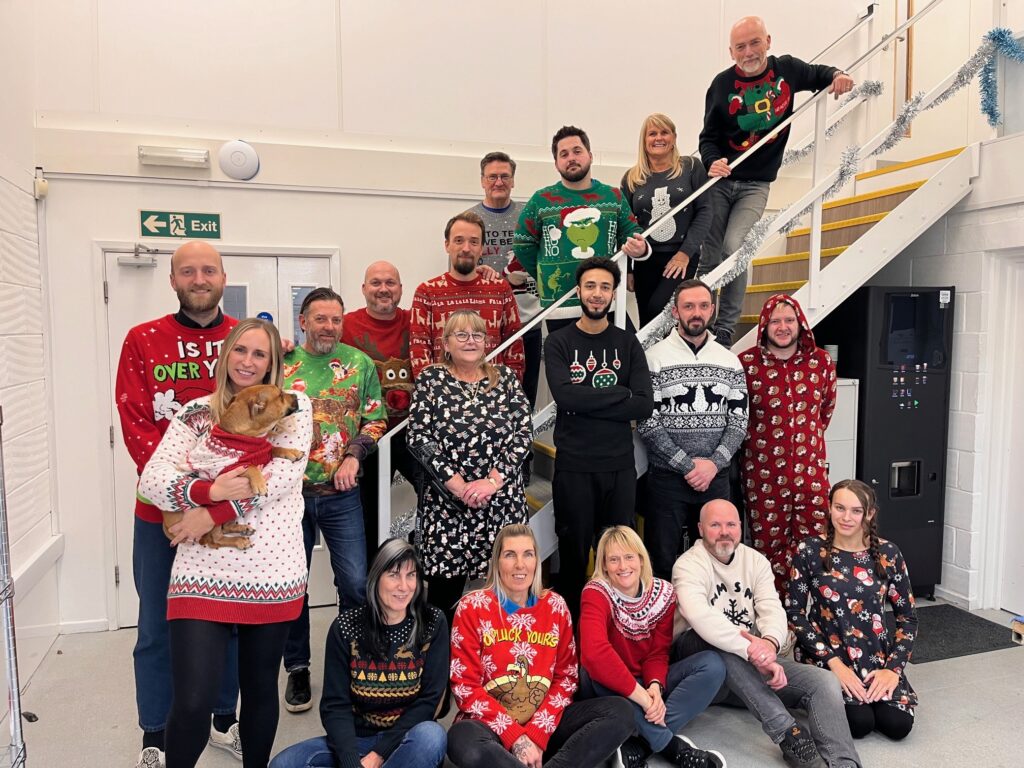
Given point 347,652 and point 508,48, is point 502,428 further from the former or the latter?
point 508,48

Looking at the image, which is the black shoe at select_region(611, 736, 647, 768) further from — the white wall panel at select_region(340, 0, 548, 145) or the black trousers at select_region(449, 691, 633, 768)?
the white wall panel at select_region(340, 0, 548, 145)

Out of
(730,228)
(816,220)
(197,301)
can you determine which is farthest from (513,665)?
(816,220)

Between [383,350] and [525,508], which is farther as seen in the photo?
[383,350]

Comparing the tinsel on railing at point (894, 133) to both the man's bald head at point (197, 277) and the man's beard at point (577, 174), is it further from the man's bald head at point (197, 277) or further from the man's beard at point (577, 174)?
the man's bald head at point (197, 277)

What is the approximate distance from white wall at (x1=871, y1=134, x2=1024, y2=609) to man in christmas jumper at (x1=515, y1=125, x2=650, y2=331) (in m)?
2.04

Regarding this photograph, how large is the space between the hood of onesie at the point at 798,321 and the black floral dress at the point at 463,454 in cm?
122

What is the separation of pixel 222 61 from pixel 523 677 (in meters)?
3.40

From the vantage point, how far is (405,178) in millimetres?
4195

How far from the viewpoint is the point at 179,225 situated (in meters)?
3.88

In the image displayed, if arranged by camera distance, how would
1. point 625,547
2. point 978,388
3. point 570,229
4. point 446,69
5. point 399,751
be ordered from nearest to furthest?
point 399,751 < point 625,547 < point 570,229 < point 978,388 < point 446,69

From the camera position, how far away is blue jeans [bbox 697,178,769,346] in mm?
3574

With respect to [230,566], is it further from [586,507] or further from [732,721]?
[732,721]

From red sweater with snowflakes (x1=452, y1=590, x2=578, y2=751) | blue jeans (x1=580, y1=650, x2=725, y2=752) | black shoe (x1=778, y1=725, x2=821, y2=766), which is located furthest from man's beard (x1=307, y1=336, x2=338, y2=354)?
black shoe (x1=778, y1=725, x2=821, y2=766)

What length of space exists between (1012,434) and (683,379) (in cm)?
221
